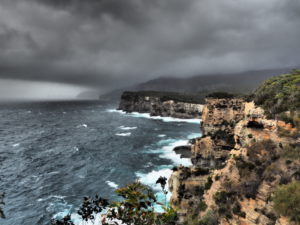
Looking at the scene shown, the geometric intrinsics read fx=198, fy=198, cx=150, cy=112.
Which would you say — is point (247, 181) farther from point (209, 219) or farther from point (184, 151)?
point (184, 151)

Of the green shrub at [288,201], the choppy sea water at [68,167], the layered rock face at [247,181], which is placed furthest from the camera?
the choppy sea water at [68,167]

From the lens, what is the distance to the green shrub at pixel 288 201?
44.8 feet

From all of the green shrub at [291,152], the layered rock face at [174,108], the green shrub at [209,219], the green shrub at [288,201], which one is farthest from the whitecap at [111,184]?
the layered rock face at [174,108]

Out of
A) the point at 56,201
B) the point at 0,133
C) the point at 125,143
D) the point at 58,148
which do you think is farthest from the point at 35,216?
the point at 0,133

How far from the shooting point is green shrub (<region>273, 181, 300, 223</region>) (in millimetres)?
13666

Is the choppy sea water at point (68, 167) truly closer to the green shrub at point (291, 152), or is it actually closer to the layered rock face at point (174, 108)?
the green shrub at point (291, 152)

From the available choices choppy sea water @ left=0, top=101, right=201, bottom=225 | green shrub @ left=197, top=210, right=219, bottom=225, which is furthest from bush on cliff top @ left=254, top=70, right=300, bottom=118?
choppy sea water @ left=0, top=101, right=201, bottom=225

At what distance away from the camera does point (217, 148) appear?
50.0m

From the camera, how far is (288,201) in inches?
567

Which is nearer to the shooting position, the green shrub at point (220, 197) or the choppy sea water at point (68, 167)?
the green shrub at point (220, 197)

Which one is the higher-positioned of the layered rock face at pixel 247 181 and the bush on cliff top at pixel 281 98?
the bush on cliff top at pixel 281 98

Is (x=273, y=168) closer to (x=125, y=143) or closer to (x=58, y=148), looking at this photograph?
(x=125, y=143)

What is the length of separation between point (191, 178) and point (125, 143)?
2283 inches

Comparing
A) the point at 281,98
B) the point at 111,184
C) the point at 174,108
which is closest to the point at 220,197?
the point at 281,98
